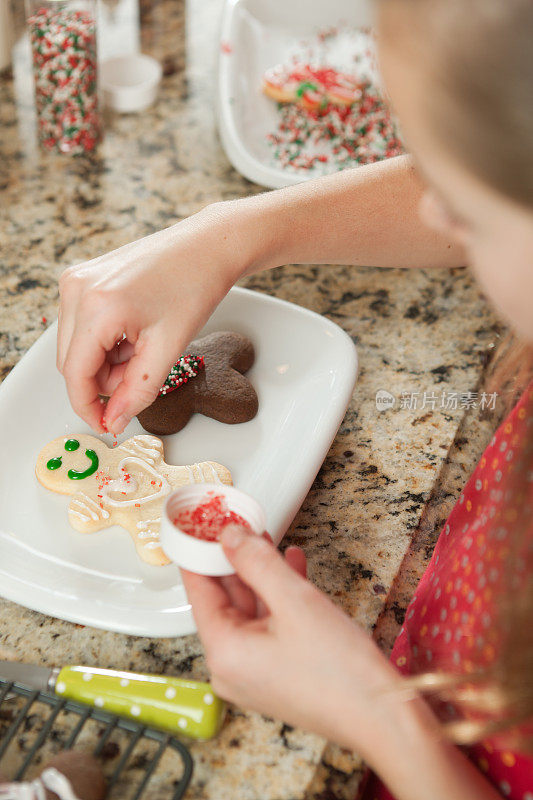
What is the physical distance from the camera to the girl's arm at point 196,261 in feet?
2.68

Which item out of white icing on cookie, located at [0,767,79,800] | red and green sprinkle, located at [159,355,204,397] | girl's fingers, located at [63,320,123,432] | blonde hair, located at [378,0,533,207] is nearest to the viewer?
blonde hair, located at [378,0,533,207]

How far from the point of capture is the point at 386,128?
4.62ft

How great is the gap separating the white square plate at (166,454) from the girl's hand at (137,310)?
100mm

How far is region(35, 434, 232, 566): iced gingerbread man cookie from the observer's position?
0.84 meters

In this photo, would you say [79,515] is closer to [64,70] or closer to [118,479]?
[118,479]

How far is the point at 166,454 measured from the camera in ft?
3.08

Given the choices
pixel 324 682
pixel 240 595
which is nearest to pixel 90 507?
pixel 240 595

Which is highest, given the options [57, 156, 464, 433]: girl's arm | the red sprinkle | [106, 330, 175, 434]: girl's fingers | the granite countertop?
[57, 156, 464, 433]: girl's arm

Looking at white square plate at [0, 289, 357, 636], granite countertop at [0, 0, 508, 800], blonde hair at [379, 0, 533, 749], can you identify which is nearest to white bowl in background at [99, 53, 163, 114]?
granite countertop at [0, 0, 508, 800]

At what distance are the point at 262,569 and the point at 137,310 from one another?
0.32 meters

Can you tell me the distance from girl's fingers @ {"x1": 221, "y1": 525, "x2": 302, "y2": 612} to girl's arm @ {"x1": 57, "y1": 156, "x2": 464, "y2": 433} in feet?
0.80

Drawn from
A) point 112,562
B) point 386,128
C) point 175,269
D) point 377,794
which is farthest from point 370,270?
point 377,794

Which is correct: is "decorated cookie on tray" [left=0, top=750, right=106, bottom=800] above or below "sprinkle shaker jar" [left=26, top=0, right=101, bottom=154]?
below

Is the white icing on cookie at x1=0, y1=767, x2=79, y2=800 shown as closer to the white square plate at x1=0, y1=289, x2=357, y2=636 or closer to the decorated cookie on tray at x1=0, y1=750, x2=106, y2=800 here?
the decorated cookie on tray at x1=0, y1=750, x2=106, y2=800
